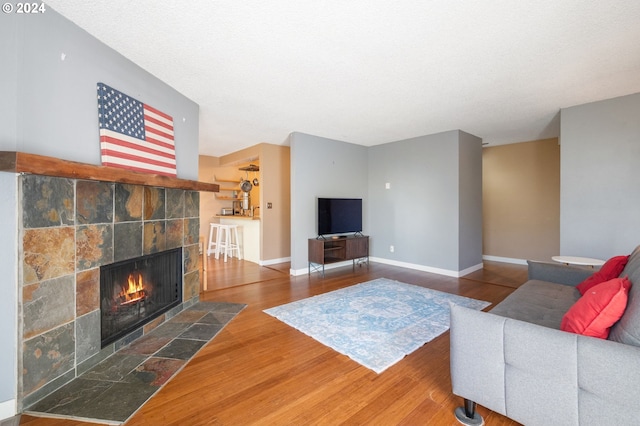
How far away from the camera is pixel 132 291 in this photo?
254 centimetres

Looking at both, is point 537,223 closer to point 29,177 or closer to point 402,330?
point 402,330

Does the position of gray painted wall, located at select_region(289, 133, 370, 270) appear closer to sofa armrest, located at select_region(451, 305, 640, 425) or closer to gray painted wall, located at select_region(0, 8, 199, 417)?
gray painted wall, located at select_region(0, 8, 199, 417)

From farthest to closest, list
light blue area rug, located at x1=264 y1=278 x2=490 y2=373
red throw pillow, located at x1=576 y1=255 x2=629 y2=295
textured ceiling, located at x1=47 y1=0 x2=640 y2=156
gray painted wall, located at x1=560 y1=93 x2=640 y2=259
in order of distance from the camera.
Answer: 1. gray painted wall, located at x1=560 y1=93 x2=640 y2=259
2. light blue area rug, located at x1=264 y1=278 x2=490 y2=373
3. red throw pillow, located at x1=576 y1=255 x2=629 y2=295
4. textured ceiling, located at x1=47 y1=0 x2=640 y2=156

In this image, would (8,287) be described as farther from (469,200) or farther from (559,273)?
(469,200)

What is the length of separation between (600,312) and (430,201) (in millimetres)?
3984

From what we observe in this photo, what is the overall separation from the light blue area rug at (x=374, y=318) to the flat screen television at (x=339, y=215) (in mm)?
1442

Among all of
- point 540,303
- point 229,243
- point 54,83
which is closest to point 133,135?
point 54,83

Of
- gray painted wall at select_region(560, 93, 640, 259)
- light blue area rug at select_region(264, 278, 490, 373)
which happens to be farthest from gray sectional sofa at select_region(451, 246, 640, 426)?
gray painted wall at select_region(560, 93, 640, 259)

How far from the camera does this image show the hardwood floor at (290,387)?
1.61m

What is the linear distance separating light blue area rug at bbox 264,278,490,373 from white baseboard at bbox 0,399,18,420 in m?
1.97

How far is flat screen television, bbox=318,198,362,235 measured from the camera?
5.18 metres

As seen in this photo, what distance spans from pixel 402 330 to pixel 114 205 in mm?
2860

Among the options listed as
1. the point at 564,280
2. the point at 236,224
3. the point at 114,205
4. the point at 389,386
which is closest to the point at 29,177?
the point at 114,205

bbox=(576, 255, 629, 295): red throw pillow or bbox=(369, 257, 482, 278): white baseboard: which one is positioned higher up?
bbox=(576, 255, 629, 295): red throw pillow
